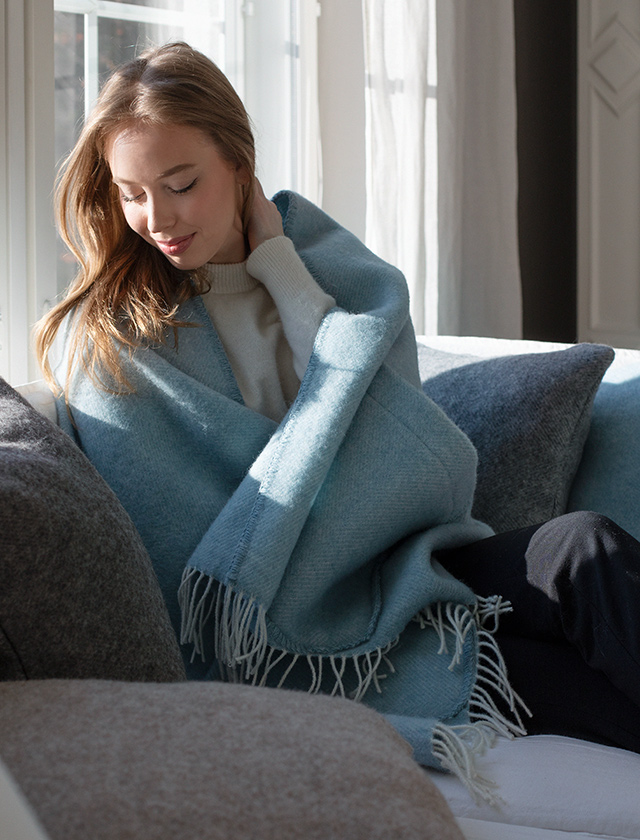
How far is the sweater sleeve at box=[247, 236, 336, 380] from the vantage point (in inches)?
49.2

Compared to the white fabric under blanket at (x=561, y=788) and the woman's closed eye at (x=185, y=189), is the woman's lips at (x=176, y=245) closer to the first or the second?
the woman's closed eye at (x=185, y=189)

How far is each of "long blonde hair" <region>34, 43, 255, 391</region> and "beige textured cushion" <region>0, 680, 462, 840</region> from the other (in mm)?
703

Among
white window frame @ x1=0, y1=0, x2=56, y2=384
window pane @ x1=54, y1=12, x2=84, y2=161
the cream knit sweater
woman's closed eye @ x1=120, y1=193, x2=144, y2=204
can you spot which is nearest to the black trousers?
the cream knit sweater

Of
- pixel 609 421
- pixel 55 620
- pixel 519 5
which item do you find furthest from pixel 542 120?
pixel 55 620

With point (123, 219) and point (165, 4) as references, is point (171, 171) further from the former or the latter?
point (165, 4)

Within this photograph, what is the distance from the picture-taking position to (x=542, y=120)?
3.05 m

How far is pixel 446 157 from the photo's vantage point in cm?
246

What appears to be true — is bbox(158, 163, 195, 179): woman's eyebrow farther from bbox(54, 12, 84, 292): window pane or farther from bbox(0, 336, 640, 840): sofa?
bbox(54, 12, 84, 292): window pane

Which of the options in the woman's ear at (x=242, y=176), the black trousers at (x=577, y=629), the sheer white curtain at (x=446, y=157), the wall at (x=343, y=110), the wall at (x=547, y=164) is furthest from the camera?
the wall at (x=547, y=164)

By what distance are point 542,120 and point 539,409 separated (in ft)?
6.69

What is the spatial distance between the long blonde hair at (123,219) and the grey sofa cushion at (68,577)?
37 cm

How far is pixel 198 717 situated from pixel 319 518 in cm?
57

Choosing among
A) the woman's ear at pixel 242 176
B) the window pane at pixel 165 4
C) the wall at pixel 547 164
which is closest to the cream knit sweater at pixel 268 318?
the woman's ear at pixel 242 176

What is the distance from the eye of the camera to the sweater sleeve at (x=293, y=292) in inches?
49.2
